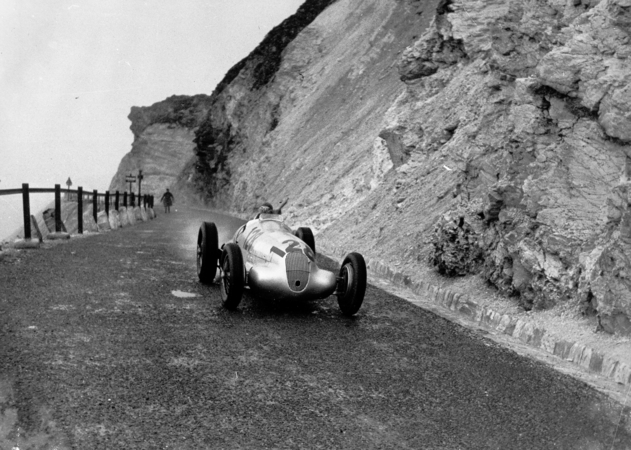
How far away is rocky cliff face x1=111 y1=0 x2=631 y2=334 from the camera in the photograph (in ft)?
24.4

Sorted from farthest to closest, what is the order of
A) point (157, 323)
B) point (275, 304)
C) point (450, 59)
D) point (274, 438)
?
point (450, 59), point (275, 304), point (157, 323), point (274, 438)

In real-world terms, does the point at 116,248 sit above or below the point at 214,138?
below

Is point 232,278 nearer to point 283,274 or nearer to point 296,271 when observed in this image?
point 283,274

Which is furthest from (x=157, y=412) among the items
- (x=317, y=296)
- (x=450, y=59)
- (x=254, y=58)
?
(x=254, y=58)

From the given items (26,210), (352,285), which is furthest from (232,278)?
(26,210)

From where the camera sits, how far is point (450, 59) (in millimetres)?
20797

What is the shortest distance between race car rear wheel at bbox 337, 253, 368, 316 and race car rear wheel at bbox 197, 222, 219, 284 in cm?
231

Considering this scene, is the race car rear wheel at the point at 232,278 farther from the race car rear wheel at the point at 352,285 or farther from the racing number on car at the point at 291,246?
the race car rear wheel at the point at 352,285

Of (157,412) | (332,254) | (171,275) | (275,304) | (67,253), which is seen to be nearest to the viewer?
(157,412)

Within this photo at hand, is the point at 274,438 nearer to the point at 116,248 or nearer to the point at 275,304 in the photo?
the point at 275,304

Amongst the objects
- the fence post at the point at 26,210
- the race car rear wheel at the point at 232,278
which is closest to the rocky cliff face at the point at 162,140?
the fence post at the point at 26,210

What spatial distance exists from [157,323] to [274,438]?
3127mm

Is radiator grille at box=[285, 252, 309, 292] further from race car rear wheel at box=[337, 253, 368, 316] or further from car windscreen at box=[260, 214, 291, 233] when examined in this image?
car windscreen at box=[260, 214, 291, 233]

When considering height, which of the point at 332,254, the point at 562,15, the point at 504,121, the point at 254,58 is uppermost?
the point at 254,58
